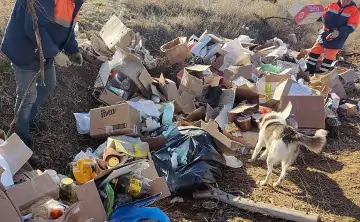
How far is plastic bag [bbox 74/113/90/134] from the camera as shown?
14.8ft

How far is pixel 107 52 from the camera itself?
5676mm

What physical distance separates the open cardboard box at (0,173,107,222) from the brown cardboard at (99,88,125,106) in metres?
1.98

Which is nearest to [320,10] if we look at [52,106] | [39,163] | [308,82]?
[308,82]

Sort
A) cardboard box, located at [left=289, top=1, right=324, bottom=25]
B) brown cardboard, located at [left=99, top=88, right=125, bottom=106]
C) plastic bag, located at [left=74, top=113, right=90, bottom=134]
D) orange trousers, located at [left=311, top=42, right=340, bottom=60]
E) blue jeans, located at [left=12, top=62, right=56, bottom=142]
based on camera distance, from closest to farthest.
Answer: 1. blue jeans, located at [left=12, top=62, right=56, bottom=142]
2. plastic bag, located at [left=74, top=113, right=90, bottom=134]
3. brown cardboard, located at [left=99, top=88, right=125, bottom=106]
4. orange trousers, located at [left=311, top=42, right=340, bottom=60]
5. cardboard box, located at [left=289, top=1, right=324, bottom=25]

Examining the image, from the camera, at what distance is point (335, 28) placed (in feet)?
23.4

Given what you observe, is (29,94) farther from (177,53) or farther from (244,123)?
(177,53)

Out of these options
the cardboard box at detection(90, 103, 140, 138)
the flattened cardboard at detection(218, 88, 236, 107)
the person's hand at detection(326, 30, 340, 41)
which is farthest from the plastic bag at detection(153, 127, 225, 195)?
the person's hand at detection(326, 30, 340, 41)

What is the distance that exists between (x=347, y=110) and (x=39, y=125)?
436 cm

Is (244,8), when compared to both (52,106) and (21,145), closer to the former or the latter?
(52,106)

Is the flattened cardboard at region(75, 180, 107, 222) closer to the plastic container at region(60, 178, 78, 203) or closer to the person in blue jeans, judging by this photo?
the plastic container at region(60, 178, 78, 203)

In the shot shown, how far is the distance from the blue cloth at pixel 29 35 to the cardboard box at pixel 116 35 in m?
2.15

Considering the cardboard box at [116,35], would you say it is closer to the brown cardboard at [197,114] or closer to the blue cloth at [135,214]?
the brown cardboard at [197,114]

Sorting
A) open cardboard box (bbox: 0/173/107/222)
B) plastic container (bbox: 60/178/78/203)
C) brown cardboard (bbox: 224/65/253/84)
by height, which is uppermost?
open cardboard box (bbox: 0/173/107/222)

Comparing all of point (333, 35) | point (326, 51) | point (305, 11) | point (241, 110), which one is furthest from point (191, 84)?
point (305, 11)
